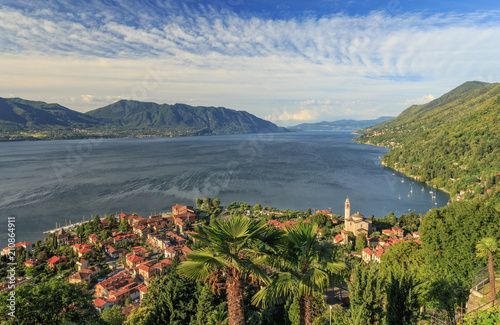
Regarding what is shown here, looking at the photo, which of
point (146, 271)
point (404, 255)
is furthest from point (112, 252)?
point (404, 255)

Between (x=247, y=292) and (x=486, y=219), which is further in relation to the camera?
(x=247, y=292)

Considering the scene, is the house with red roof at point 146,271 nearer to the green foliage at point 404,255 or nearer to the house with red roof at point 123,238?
the house with red roof at point 123,238

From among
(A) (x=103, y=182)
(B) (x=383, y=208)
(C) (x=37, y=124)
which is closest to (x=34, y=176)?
(A) (x=103, y=182)

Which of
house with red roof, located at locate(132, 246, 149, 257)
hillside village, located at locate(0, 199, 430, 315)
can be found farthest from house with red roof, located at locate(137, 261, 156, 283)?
house with red roof, located at locate(132, 246, 149, 257)

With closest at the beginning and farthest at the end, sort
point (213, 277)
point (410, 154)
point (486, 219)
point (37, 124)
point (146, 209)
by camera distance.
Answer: point (213, 277)
point (486, 219)
point (146, 209)
point (410, 154)
point (37, 124)

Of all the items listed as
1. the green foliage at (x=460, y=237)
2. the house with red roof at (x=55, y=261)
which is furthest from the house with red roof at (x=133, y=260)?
the green foliage at (x=460, y=237)

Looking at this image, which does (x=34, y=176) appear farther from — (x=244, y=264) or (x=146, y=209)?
(x=244, y=264)
